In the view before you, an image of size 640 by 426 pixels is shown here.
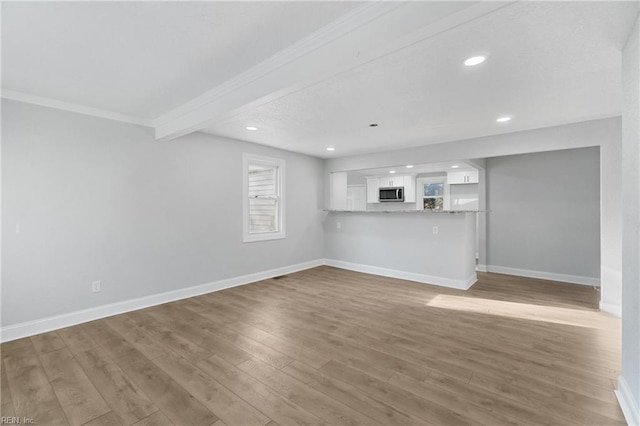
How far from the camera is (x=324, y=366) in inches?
90.8

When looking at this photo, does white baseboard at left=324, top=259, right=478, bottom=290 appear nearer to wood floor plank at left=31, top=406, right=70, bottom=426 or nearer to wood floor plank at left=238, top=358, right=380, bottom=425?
wood floor plank at left=238, top=358, right=380, bottom=425

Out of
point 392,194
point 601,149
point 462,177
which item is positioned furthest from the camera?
point 392,194

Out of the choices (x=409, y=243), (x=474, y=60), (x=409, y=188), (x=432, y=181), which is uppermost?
(x=474, y=60)

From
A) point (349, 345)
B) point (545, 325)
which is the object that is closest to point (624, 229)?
point (545, 325)

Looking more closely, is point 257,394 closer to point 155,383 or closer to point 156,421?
point 156,421

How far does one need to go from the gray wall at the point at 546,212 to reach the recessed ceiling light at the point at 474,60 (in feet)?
14.1

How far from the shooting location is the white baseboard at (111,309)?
288cm

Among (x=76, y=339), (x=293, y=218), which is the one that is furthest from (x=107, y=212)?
(x=293, y=218)

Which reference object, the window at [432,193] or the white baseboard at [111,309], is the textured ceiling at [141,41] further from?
the window at [432,193]

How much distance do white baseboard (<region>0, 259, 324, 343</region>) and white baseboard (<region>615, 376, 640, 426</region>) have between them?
4477 millimetres

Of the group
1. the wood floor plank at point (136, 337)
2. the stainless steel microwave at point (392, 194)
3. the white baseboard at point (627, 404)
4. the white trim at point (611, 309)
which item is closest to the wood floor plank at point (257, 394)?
the wood floor plank at point (136, 337)

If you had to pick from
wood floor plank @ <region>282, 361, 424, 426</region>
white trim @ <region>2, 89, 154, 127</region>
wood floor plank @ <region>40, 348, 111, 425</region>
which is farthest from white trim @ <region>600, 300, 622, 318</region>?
white trim @ <region>2, 89, 154, 127</region>

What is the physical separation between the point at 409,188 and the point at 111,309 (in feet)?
24.5

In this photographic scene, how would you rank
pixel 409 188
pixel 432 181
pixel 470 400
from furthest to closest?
pixel 409 188
pixel 432 181
pixel 470 400
